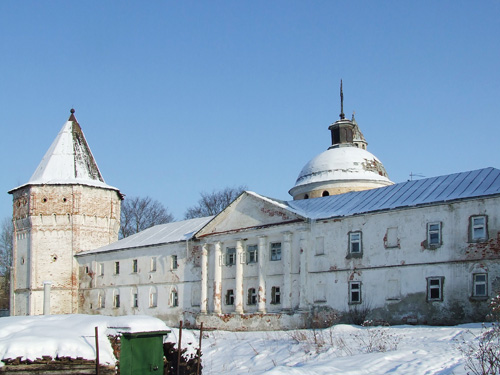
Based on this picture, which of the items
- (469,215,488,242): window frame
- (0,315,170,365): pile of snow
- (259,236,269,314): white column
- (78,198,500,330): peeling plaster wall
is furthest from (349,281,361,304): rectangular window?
(0,315,170,365): pile of snow

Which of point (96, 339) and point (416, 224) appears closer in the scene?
point (96, 339)

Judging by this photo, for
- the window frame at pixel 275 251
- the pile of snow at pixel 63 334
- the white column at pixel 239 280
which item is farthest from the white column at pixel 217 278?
the pile of snow at pixel 63 334

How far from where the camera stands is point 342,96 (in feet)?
147

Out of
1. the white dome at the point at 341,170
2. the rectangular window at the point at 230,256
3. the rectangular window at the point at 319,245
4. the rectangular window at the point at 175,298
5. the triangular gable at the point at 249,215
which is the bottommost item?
the rectangular window at the point at 175,298

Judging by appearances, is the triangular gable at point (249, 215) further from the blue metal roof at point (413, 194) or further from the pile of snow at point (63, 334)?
the pile of snow at point (63, 334)

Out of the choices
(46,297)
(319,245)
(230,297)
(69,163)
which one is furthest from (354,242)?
(69,163)

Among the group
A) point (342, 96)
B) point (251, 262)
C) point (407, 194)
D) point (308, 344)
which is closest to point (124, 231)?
point (342, 96)

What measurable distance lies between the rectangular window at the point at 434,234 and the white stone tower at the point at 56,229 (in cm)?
2144

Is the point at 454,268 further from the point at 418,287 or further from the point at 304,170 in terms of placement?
the point at 304,170

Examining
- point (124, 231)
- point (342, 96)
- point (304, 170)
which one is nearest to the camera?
point (304, 170)

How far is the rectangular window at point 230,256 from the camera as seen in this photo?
96.5ft

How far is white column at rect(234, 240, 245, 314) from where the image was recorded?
28.4m

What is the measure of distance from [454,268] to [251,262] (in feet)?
30.5

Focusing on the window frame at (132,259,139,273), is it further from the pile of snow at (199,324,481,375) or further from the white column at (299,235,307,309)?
the pile of snow at (199,324,481,375)
